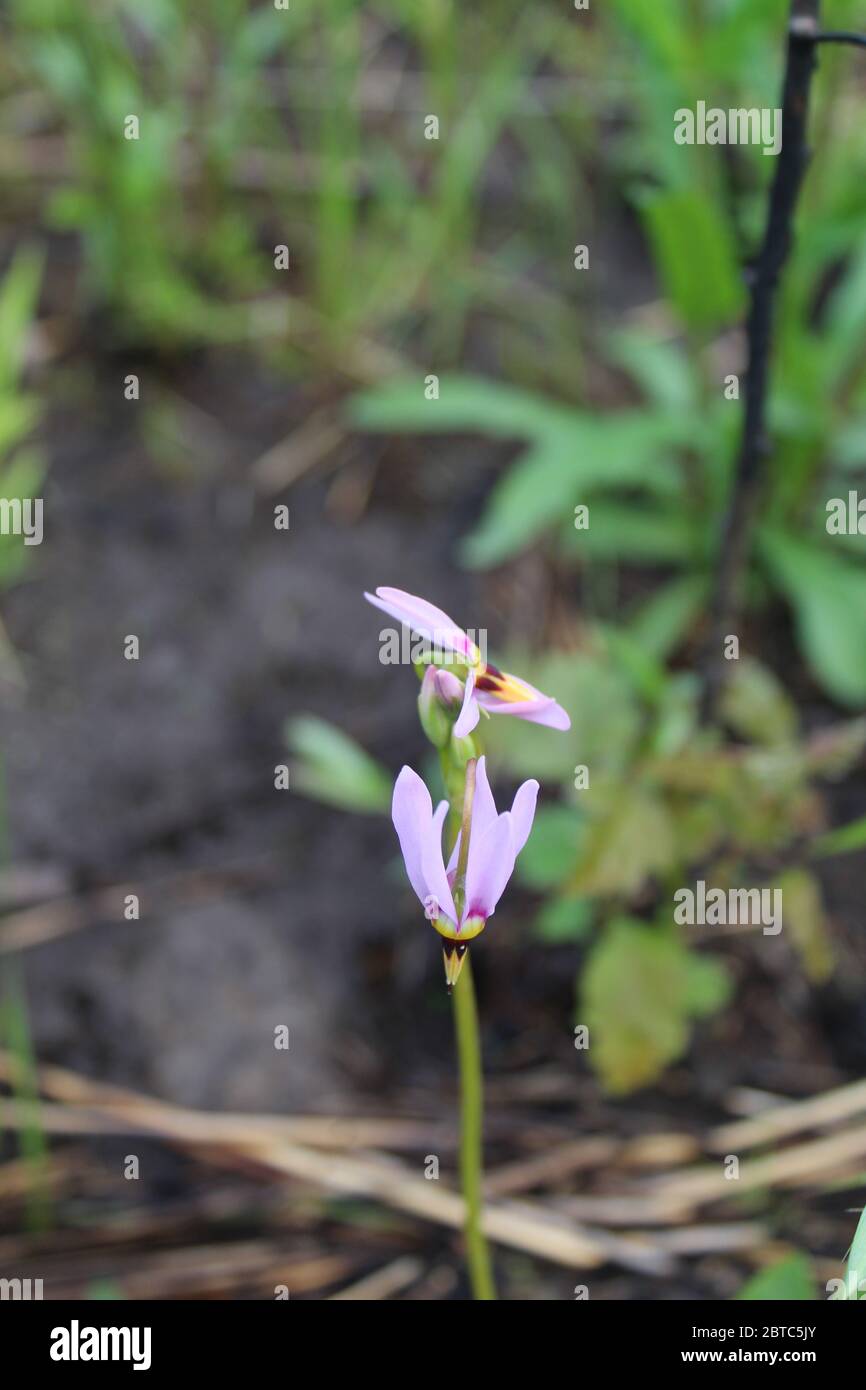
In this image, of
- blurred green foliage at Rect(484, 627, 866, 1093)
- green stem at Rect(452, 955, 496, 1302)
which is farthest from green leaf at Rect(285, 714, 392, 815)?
green stem at Rect(452, 955, 496, 1302)

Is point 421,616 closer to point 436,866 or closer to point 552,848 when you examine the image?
point 436,866

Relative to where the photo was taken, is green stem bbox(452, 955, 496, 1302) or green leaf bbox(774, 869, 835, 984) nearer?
green stem bbox(452, 955, 496, 1302)

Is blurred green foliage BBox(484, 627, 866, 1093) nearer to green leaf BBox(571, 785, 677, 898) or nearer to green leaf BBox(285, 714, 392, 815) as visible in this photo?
green leaf BBox(571, 785, 677, 898)

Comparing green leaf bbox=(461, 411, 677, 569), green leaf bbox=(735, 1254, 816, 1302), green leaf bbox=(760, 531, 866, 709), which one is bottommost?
green leaf bbox=(735, 1254, 816, 1302)

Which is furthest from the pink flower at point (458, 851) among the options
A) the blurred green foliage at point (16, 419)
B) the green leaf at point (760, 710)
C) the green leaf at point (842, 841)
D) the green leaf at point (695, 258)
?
the blurred green foliage at point (16, 419)

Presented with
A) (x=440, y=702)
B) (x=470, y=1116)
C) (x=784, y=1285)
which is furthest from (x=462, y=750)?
(x=784, y=1285)

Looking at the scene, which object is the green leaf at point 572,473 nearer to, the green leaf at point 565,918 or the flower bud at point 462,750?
the green leaf at point 565,918

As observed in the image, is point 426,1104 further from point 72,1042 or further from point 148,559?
point 148,559
